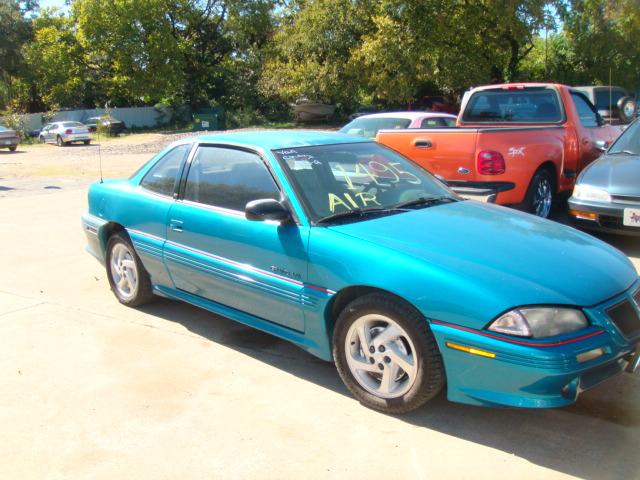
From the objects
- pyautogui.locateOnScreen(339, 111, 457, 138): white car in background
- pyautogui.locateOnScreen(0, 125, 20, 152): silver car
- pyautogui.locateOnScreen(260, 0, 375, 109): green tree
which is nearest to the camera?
pyautogui.locateOnScreen(339, 111, 457, 138): white car in background

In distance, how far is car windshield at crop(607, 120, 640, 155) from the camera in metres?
7.46

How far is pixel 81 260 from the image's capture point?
7238 mm

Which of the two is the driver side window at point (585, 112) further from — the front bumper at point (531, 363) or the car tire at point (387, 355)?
the car tire at point (387, 355)

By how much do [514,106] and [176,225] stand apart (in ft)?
20.1

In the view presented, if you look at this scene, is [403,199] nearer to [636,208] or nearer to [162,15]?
[636,208]

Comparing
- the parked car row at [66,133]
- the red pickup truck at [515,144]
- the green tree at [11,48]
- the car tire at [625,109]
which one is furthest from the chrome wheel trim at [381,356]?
the green tree at [11,48]

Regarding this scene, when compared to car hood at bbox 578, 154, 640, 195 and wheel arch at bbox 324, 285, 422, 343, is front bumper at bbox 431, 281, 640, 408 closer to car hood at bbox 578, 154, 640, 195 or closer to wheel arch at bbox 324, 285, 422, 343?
wheel arch at bbox 324, 285, 422, 343

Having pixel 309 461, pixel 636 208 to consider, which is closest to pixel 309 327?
pixel 309 461

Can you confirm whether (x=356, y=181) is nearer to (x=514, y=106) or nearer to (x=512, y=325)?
(x=512, y=325)

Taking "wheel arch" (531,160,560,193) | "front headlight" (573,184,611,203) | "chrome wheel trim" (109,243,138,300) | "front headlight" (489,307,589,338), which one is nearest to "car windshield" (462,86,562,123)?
"wheel arch" (531,160,560,193)

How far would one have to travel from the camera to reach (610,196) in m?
6.64

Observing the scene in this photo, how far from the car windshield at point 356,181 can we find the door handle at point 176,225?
37.8 inches

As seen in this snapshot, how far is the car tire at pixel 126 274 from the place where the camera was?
5211mm

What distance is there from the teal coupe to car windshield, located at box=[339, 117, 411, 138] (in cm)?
687
